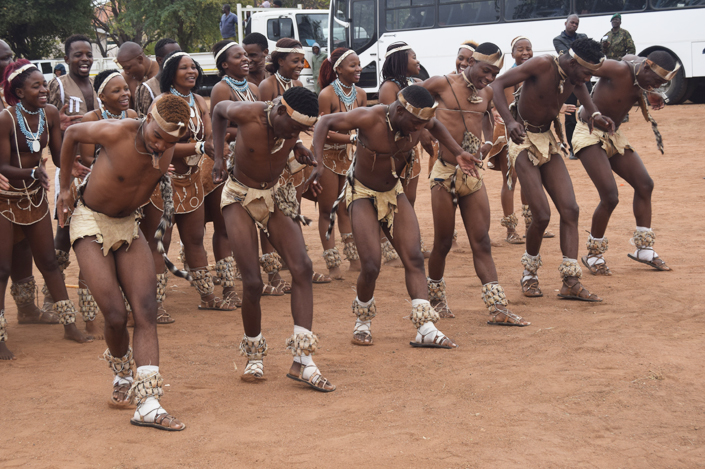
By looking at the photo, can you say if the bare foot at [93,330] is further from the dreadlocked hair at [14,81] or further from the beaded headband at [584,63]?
the beaded headband at [584,63]

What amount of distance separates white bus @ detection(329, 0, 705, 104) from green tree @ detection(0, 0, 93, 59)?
53.1 feet

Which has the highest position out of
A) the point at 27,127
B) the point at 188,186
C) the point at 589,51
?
the point at 589,51

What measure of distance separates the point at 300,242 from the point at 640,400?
92.3 inches

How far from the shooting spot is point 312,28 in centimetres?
2408

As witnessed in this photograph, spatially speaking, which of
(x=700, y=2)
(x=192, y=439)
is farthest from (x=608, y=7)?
(x=192, y=439)

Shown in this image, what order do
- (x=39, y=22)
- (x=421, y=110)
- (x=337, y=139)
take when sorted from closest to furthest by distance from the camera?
(x=421, y=110), (x=337, y=139), (x=39, y=22)

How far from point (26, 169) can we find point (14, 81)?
0.67 metres

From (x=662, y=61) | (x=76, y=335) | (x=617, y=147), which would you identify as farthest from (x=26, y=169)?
(x=662, y=61)

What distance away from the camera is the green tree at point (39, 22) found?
101 ft

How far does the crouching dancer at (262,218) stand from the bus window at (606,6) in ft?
47.0

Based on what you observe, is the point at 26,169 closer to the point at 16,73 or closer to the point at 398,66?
the point at 16,73

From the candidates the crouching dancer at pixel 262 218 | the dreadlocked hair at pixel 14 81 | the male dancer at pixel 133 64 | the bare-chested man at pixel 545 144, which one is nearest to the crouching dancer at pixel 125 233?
the crouching dancer at pixel 262 218

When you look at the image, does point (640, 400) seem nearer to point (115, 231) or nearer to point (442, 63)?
point (115, 231)

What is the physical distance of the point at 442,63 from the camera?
19.3 meters
